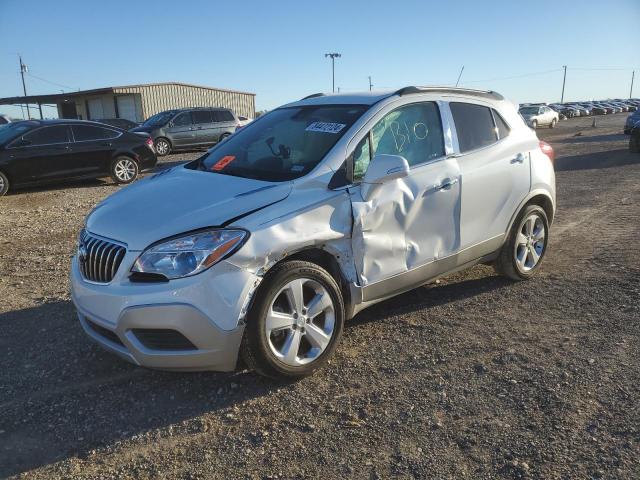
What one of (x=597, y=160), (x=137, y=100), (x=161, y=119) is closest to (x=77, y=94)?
(x=137, y=100)

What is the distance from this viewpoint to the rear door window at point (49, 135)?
11.0 meters

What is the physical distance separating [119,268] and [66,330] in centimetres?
153

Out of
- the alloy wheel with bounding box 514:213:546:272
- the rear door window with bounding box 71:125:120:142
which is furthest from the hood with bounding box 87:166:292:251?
the rear door window with bounding box 71:125:120:142

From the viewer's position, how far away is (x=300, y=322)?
332 cm

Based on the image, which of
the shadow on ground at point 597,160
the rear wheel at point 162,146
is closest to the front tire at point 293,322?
the shadow on ground at point 597,160

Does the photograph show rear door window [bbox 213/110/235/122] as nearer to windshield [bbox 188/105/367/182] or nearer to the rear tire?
the rear tire

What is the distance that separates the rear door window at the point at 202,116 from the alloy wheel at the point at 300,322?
56.3 feet

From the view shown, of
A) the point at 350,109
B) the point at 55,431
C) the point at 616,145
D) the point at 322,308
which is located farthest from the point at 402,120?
the point at 616,145

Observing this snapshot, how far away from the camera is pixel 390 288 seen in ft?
12.6

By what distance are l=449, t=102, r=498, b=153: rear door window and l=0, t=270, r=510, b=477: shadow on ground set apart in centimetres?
174

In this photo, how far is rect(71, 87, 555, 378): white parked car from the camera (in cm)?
299

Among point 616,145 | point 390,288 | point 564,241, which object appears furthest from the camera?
point 616,145

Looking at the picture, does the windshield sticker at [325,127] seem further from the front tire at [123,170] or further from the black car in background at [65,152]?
the front tire at [123,170]

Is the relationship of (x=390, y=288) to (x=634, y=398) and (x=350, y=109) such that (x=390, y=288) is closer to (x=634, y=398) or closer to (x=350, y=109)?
(x=350, y=109)
